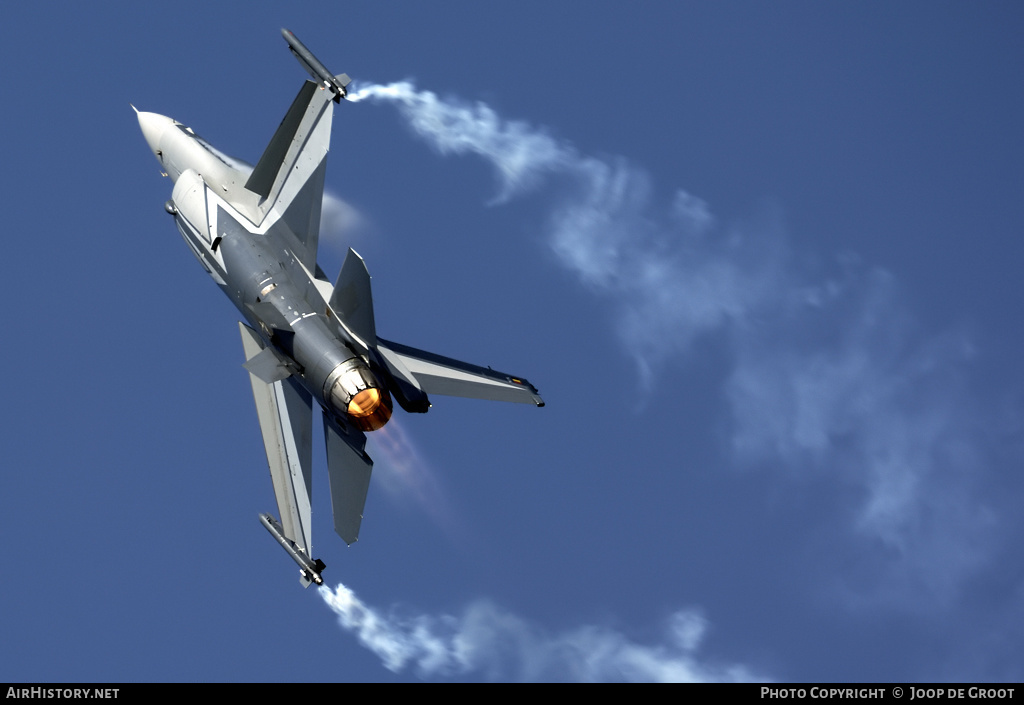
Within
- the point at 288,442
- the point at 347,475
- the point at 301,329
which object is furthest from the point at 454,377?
the point at 288,442

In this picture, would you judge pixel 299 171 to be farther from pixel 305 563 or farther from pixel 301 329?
pixel 305 563

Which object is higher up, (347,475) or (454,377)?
(454,377)

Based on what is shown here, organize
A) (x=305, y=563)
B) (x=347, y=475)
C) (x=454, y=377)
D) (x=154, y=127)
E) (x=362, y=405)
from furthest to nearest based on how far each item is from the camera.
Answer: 1. (x=154, y=127)
2. (x=305, y=563)
3. (x=347, y=475)
4. (x=454, y=377)
5. (x=362, y=405)

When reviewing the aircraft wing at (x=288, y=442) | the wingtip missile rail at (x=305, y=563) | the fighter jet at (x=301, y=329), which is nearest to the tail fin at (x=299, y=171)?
the fighter jet at (x=301, y=329)

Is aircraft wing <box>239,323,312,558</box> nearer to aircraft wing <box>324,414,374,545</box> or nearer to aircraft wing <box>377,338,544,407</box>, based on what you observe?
aircraft wing <box>324,414,374,545</box>

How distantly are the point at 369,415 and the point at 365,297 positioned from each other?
2489 millimetres

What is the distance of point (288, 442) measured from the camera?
34531 millimetres

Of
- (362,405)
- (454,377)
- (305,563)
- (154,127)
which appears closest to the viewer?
(362,405)

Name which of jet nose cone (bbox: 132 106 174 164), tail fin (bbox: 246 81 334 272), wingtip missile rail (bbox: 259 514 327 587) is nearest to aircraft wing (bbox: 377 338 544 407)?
tail fin (bbox: 246 81 334 272)

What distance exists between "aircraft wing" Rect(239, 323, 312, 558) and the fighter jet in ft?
0.07

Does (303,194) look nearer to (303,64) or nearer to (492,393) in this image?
(303,64)

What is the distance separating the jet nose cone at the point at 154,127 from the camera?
123 feet

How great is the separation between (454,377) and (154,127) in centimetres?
1105
